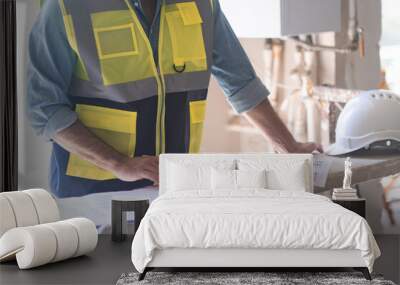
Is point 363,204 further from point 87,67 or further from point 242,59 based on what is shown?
point 87,67

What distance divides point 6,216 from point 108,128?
5.06 feet

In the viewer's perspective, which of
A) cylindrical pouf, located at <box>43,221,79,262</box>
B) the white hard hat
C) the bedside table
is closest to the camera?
cylindrical pouf, located at <box>43,221,79,262</box>

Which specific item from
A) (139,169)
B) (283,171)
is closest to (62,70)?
(139,169)

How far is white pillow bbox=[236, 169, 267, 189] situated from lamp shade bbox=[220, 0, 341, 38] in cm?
139

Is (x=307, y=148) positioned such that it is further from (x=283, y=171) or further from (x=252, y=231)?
(x=252, y=231)

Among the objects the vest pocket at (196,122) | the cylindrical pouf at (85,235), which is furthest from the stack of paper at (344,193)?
the cylindrical pouf at (85,235)

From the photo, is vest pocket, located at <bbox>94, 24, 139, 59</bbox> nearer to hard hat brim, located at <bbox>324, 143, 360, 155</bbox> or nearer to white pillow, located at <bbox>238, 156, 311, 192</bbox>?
white pillow, located at <bbox>238, 156, 311, 192</bbox>

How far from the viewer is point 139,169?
6.84 meters

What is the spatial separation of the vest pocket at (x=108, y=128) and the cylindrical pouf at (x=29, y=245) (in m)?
→ 1.46

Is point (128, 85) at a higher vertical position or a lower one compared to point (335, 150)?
higher

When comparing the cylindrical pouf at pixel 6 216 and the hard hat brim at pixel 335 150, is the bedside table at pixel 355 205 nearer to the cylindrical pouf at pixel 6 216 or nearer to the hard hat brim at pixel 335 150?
the hard hat brim at pixel 335 150

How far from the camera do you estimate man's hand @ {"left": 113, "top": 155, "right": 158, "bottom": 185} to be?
684cm

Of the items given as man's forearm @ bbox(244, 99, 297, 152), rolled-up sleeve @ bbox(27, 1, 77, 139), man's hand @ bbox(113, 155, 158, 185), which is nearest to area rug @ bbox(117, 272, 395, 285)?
man's hand @ bbox(113, 155, 158, 185)

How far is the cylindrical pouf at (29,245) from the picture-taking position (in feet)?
17.3
